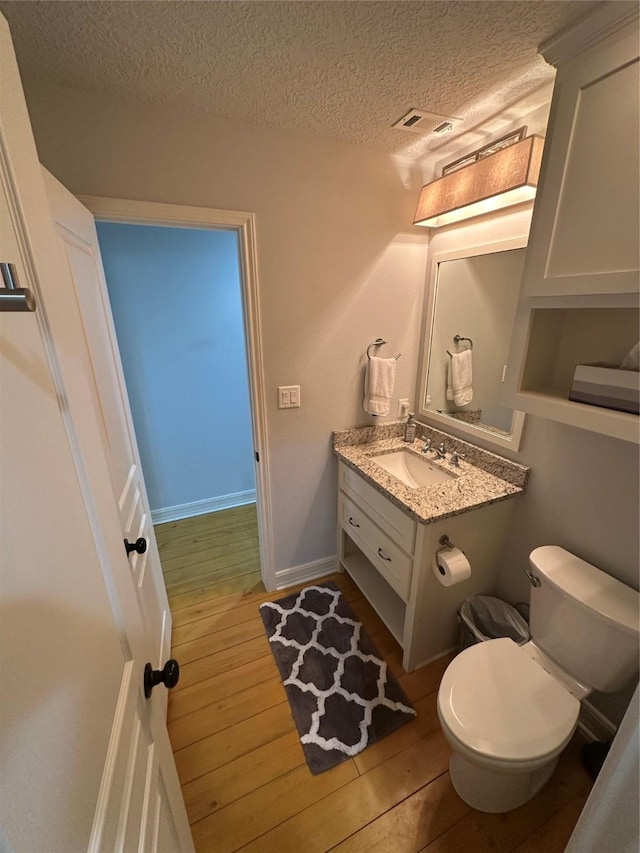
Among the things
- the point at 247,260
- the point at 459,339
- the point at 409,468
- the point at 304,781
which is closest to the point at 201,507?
the point at 409,468

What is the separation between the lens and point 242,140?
1.37 m

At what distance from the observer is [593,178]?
887 millimetres

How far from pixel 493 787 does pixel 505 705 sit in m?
0.32

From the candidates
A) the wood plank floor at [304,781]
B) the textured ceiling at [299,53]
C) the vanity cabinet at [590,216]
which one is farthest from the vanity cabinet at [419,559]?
the textured ceiling at [299,53]

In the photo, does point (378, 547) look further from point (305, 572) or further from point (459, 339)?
point (459, 339)

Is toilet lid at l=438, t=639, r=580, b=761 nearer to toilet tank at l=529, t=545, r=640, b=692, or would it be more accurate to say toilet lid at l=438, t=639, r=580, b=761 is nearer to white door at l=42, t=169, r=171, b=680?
toilet tank at l=529, t=545, r=640, b=692

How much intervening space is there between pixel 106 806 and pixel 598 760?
5.36ft

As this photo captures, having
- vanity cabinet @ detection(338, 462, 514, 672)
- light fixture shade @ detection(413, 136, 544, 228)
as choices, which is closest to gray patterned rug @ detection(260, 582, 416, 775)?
vanity cabinet @ detection(338, 462, 514, 672)

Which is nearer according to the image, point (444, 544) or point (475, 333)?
point (444, 544)

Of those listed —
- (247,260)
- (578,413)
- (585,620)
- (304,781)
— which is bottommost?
(304,781)

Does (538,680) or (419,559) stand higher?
(419,559)

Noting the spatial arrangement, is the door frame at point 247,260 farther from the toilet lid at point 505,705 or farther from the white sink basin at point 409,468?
the toilet lid at point 505,705

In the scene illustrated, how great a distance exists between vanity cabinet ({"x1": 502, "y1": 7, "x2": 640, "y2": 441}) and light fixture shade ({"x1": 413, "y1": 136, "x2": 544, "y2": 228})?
0.24m

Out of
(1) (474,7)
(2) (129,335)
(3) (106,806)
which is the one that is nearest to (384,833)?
(3) (106,806)
